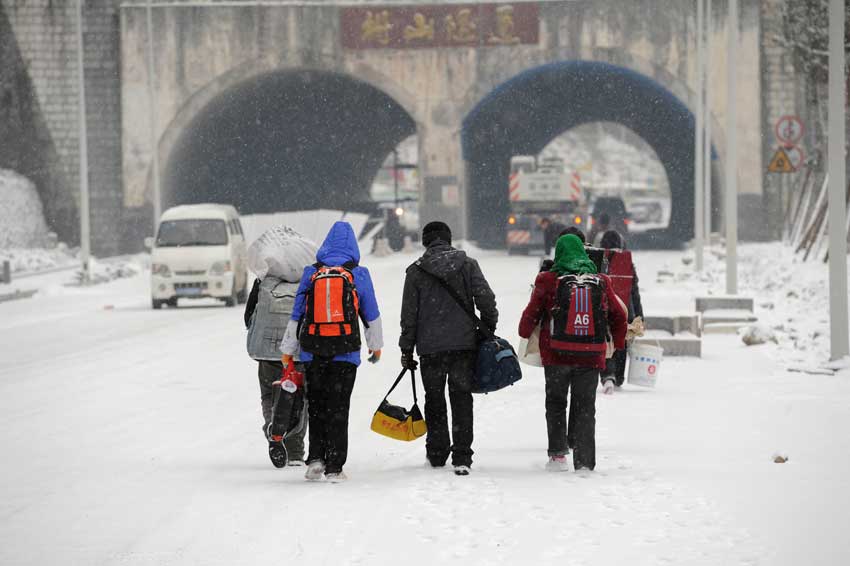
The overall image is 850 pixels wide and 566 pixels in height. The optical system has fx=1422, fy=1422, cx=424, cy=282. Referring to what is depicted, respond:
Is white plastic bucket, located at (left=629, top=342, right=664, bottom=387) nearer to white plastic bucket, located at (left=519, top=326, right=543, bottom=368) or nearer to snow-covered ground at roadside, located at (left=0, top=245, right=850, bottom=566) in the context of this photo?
snow-covered ground at roadside, located at (left=0, top=245, right=850, bottom=566)

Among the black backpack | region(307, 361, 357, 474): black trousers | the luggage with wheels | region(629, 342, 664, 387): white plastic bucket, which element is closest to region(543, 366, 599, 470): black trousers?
the black backpack

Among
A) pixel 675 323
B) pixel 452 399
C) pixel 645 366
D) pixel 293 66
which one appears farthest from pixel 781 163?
pixel 293 66

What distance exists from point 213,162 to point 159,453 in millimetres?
40904

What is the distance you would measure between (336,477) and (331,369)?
700 mm

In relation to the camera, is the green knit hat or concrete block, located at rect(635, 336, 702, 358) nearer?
the green knit hat

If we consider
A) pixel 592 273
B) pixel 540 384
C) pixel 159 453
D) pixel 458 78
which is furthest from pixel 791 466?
pixel 458 78

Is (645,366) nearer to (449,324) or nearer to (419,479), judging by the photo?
(449,324)

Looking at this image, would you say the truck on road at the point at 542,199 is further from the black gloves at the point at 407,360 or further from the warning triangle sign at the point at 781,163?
the black gloves at the point at 407,360

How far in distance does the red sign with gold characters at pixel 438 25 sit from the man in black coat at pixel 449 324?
37392 mm

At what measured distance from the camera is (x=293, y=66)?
45875mm

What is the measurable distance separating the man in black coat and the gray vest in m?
0.89

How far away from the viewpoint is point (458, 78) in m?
46.6

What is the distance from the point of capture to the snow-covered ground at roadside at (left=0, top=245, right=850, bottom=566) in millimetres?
7277

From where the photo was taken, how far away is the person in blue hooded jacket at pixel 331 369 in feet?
30.2
